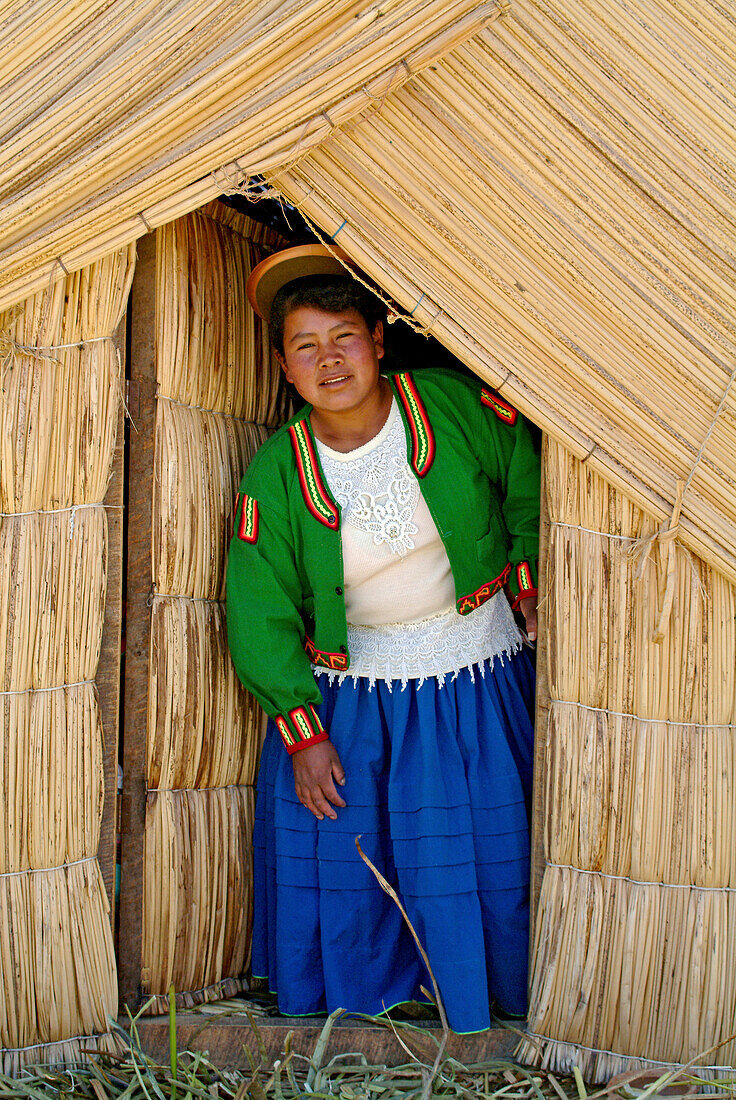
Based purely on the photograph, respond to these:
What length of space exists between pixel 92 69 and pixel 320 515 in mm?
1062

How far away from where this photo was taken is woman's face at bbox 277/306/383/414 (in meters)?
2.39

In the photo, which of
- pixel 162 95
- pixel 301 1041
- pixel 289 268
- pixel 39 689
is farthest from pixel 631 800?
pixel 162 95

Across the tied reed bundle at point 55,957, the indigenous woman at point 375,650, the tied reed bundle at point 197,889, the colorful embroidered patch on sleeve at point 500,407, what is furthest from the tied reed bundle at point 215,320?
the tied reed bundle at point 55,957

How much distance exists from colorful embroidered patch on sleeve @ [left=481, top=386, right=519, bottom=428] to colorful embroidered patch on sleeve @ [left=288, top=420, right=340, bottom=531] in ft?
1.46

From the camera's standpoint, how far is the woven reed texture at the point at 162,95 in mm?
1799

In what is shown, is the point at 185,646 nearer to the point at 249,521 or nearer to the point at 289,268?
the point at 249,521

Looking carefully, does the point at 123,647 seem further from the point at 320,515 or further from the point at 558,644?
the point at 558,644

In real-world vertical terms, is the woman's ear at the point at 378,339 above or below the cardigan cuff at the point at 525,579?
above

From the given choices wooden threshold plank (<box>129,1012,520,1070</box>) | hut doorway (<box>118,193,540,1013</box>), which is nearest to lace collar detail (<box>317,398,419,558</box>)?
hut doorway (<box>118,193,540,1013</box>)

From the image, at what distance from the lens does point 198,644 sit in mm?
2463

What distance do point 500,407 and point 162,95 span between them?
1047 millimetres

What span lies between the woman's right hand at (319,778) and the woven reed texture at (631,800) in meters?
0.54

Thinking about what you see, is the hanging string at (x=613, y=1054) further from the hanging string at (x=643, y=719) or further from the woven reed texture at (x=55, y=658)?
the woven reed texture at (x=55, y=658)

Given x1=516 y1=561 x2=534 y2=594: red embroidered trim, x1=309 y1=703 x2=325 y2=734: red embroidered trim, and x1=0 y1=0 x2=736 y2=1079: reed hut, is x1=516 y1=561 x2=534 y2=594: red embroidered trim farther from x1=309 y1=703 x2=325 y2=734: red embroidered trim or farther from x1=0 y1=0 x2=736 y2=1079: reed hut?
x1=309 y1=703 x2=325 y2=734: red embroidered trim
